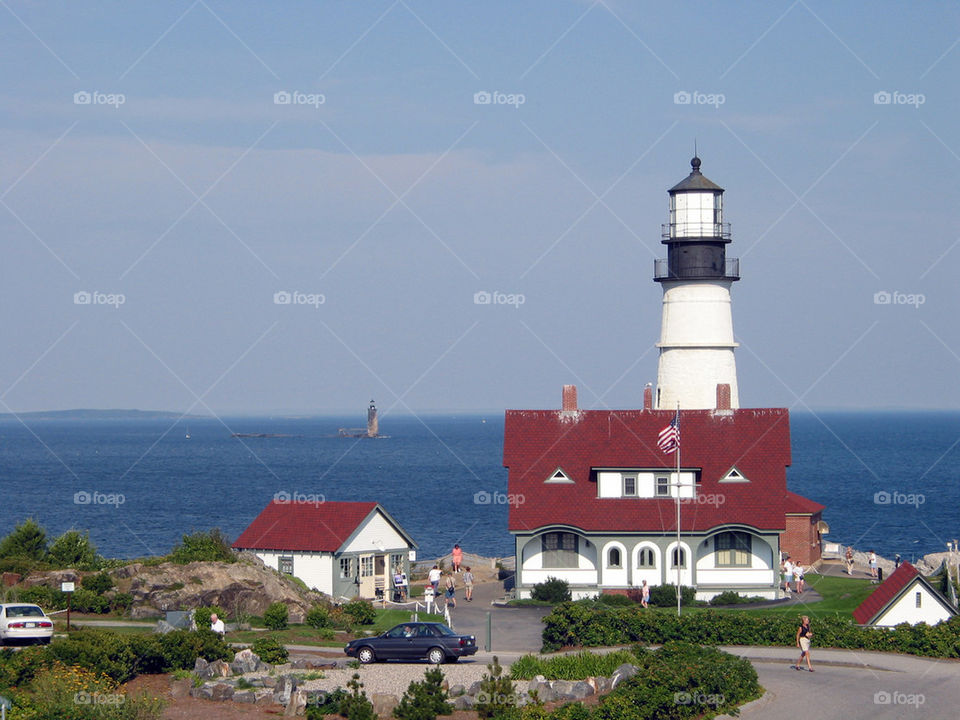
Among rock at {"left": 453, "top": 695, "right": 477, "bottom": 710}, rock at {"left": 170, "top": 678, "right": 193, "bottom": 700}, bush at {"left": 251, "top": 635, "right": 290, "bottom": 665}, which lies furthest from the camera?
bush at {"left": 251, "top": 635, "right": 290, "bottom": 665}

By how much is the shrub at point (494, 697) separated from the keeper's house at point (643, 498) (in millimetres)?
20313

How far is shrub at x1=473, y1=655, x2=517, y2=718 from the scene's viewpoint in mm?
25375

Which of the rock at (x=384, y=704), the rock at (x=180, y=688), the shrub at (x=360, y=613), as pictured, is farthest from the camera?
the shrub at (x=360, y=613)

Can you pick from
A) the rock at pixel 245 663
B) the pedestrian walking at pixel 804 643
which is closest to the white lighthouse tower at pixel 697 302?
the pedestrian walking at pixel 804 643

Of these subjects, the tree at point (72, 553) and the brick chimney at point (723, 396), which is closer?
the tree at point (72, 553)

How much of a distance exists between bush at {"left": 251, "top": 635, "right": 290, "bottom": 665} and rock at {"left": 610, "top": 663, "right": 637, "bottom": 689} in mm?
7891

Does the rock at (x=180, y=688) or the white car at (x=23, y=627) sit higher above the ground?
the white car at (x=23, y=627)

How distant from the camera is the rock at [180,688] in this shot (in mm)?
27422

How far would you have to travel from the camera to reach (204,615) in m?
34.7

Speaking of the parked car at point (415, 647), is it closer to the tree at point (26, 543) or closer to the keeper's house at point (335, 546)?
the keeper's house at point (335, 546)

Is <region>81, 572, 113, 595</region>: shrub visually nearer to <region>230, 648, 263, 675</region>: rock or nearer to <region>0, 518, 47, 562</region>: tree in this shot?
<region>0, 518, 47, 562</region>: tree

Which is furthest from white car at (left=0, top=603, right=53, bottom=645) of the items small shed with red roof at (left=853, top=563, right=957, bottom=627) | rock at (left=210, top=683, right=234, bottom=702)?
small shed with red roof at (left=853, top=563, right=957, bottom=627)

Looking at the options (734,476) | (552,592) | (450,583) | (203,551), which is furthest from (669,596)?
(203,551)

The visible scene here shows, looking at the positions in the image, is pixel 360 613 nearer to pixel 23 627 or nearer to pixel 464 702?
pixel 23 627
